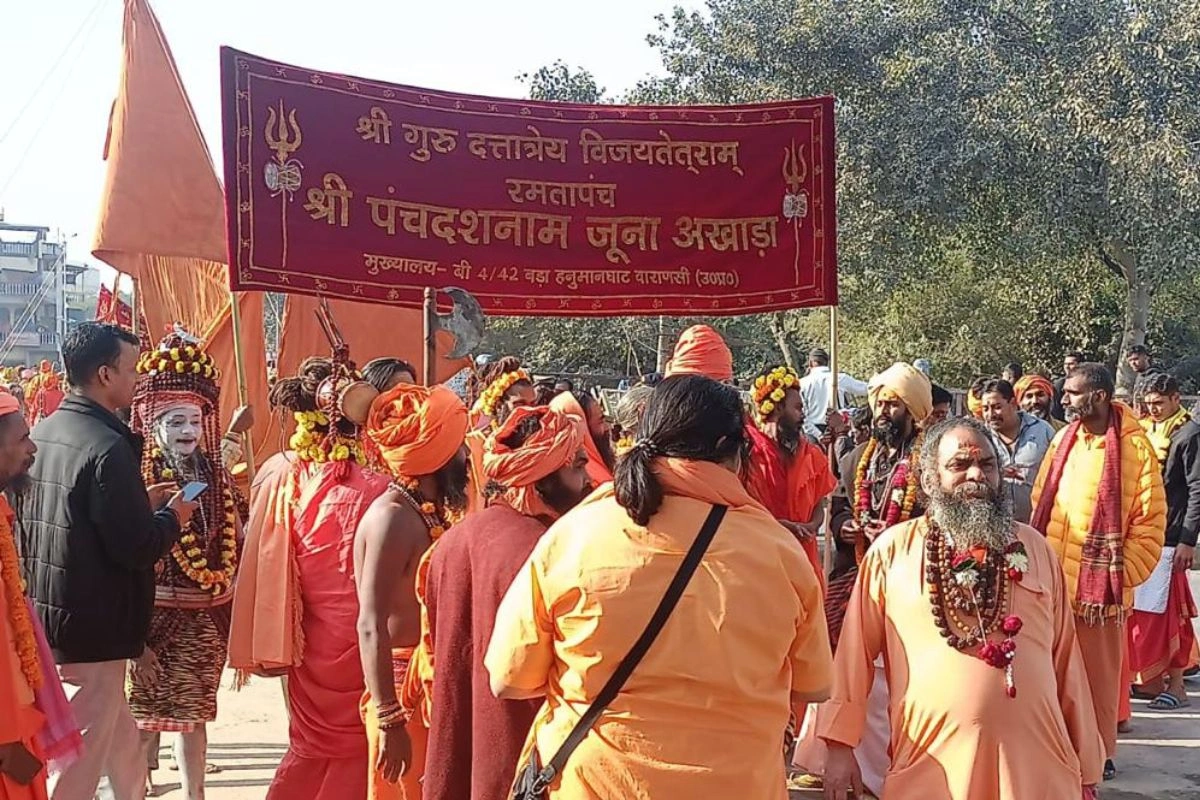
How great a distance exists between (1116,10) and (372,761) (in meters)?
18.2

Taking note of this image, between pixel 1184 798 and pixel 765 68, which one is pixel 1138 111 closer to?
pixel 765 68

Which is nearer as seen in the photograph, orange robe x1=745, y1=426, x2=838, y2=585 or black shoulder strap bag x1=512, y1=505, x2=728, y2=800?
black shoulder strap bag x1=512, y1=505, x2=728, y2=800

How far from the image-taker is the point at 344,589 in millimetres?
3744

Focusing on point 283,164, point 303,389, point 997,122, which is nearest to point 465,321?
point 303,389

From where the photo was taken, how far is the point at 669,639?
7.25 feet

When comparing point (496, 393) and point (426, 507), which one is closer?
point (426, 507)

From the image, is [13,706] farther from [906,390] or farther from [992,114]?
[992,114]

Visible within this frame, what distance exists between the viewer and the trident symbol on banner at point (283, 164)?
512 centimetres

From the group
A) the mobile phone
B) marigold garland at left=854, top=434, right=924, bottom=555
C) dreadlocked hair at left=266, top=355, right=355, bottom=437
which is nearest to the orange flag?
dreadlocked hair at left=266, top=355, right=355, bottom=437

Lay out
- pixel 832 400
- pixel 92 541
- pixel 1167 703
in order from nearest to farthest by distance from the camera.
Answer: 1. pixel 92 541
2. pixel 832 400
3. pixel 1167 703

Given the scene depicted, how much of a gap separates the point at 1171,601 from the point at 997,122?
12162 mm

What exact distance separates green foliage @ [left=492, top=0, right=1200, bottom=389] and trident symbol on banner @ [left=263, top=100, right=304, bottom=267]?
46.5 ft

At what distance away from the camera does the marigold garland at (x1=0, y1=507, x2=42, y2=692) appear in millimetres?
3016

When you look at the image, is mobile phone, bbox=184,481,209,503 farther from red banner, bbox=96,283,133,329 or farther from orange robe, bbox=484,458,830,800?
red banner, bbox=96,283,133,329
